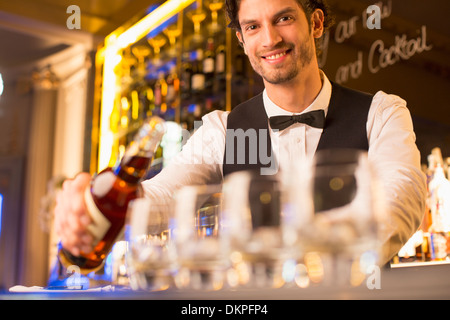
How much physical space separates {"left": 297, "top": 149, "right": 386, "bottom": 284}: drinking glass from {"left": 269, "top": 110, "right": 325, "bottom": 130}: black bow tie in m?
0.95

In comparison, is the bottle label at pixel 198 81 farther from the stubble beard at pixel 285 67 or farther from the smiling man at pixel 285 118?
the stubble beard at pixel 285 67

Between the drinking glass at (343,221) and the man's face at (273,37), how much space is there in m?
0.96

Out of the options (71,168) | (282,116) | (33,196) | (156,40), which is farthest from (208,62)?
(33,196)

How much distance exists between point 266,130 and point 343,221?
116cm

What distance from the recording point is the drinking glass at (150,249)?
628 millimetres

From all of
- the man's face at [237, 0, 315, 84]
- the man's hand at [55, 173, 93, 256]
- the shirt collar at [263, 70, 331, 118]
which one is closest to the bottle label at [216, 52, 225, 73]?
the shirt collar at [263, 70, 331, 118]

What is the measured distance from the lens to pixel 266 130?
5.47ft

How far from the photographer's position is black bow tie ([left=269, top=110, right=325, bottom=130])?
58.7 inches

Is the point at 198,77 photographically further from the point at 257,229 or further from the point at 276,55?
the point at 257,229

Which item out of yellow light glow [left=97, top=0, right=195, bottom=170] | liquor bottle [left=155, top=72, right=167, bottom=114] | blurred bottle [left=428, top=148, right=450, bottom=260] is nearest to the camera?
blurred bottle [left=428, top=148, right=450, bottom=260]

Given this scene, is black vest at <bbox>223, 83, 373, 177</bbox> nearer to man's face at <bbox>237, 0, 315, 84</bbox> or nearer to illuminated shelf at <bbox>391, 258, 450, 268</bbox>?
man's face at <bbox>237, 0, 315, 84</bbox>

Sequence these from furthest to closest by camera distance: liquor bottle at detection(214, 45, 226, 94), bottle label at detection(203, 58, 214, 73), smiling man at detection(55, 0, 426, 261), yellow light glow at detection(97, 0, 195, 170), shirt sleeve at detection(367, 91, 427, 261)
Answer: yellow light glow at detection(97, 0, 195, 170)
bottle label at detection(203, 58, 214, 73)
liquor bottle at detection(214, 45, 226, 94)
smiling man at detection(55, 0, 426, 261)
shirt sleeve at detection(367, 91, 427, 261)
